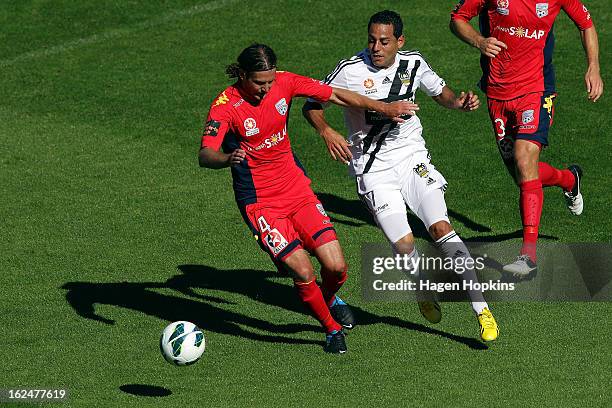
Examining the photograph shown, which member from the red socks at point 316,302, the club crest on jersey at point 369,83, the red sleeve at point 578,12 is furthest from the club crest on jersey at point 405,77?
the red sleeve at point 578,12

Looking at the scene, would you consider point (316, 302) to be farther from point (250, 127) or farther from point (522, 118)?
point (522, 118)

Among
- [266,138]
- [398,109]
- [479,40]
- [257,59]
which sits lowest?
[266,138]

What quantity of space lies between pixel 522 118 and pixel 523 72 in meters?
0.54

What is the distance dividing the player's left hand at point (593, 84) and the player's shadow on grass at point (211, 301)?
131 inches

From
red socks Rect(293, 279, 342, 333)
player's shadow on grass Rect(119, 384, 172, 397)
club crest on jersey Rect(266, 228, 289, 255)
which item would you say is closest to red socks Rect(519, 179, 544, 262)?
red socks Rect(293, 279, 342, 333)

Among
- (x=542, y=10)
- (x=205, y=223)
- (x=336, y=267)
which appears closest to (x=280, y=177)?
(x=336, y=267)

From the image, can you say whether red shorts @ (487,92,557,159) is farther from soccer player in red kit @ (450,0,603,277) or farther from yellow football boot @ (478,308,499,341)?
yellow football boot @ (478,308,499,341)

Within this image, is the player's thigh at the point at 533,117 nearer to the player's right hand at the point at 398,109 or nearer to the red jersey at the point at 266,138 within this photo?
the player's right hand at the point at 398,109

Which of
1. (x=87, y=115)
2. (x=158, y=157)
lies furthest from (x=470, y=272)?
(x=87, y=115)

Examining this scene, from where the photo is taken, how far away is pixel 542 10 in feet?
46.1

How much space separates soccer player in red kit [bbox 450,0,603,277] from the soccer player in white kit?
56.6 inches

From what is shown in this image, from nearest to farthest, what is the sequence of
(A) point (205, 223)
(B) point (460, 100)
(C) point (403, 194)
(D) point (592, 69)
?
(B) point (460, 100)
(C) point (403, 194)
(D) point (592, 69)
(A) point (205, 223)

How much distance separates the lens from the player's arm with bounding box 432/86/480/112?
481 inches

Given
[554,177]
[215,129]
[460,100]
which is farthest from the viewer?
[554,177]
